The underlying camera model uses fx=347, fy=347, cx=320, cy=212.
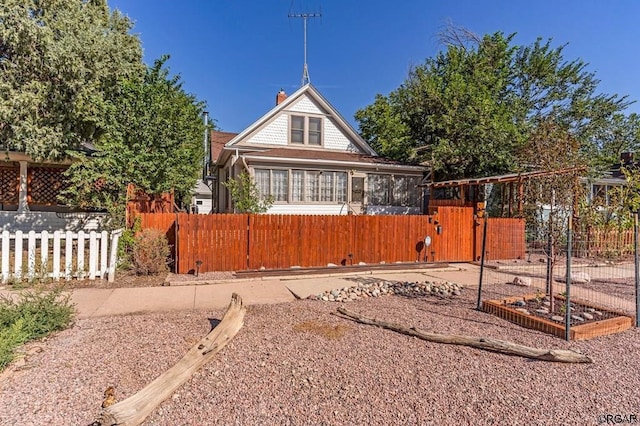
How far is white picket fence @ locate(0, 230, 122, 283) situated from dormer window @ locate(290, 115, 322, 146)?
383 inches

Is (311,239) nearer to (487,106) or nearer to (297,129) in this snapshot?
(297,129)

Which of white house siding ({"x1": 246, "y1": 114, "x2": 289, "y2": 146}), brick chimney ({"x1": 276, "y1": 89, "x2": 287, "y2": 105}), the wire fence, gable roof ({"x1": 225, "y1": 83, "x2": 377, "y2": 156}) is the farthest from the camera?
brick chimney ({"x1": 276, "y1": 89, "x2": 287, "y2": 105})

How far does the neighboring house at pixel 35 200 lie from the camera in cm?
1204

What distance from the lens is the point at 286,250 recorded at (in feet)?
29.3

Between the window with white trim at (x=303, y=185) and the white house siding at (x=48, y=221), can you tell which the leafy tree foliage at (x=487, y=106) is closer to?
the window with white trim at (x=303, y=185)

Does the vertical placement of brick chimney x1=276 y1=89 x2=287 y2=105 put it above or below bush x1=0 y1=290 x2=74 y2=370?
above

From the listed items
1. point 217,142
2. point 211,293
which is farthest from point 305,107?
point 211,293

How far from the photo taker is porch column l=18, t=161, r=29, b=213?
39.2 ft

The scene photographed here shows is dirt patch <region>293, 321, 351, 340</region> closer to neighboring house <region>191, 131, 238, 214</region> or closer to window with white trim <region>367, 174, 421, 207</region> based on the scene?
window with white trim <region>367, 174, 421, 207</region>

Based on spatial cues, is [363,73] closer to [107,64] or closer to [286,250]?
[107,64]

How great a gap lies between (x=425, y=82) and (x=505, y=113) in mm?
4031

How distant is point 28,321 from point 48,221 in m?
10.2

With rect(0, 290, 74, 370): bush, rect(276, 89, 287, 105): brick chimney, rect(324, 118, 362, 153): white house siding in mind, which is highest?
rect(276, 89, 287, 105): brick chimney

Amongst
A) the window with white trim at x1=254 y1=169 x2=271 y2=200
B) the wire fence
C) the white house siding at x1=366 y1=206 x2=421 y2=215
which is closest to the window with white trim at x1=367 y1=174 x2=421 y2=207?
the white house siding at x1=366 y1=206 x2=421 y2=215
